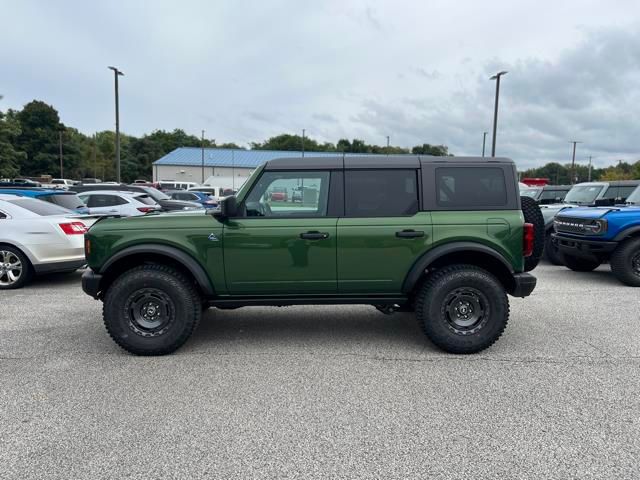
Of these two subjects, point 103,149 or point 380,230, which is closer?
point 380,230

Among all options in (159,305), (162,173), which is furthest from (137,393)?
(162,173)

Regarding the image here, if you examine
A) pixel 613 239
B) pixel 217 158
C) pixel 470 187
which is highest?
pixel 217 158

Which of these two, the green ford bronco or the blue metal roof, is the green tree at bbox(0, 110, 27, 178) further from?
the green ford bronco

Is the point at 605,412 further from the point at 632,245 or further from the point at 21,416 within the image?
the point at 632,245

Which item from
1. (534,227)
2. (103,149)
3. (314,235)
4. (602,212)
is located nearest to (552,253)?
(602,212)

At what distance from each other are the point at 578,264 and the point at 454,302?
6.01 m

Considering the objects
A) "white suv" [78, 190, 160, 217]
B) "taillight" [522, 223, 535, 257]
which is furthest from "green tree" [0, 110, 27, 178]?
"taillight" [522, 223, 535, 257]

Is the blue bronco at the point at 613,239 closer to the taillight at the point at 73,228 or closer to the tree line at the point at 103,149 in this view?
the taillight at the point at 73,228

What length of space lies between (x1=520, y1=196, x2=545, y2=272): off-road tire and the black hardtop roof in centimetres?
61

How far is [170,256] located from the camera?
13.9ft

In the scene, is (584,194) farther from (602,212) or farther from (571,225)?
(602,212)

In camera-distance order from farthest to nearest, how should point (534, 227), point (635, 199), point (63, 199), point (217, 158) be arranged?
point (217, 158), point (63, 199), point (635, 199), point (534, 227)

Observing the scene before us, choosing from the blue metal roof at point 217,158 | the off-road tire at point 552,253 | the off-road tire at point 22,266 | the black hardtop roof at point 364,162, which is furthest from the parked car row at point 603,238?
the blue metal roof at point 217,158

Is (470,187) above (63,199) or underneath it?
above
